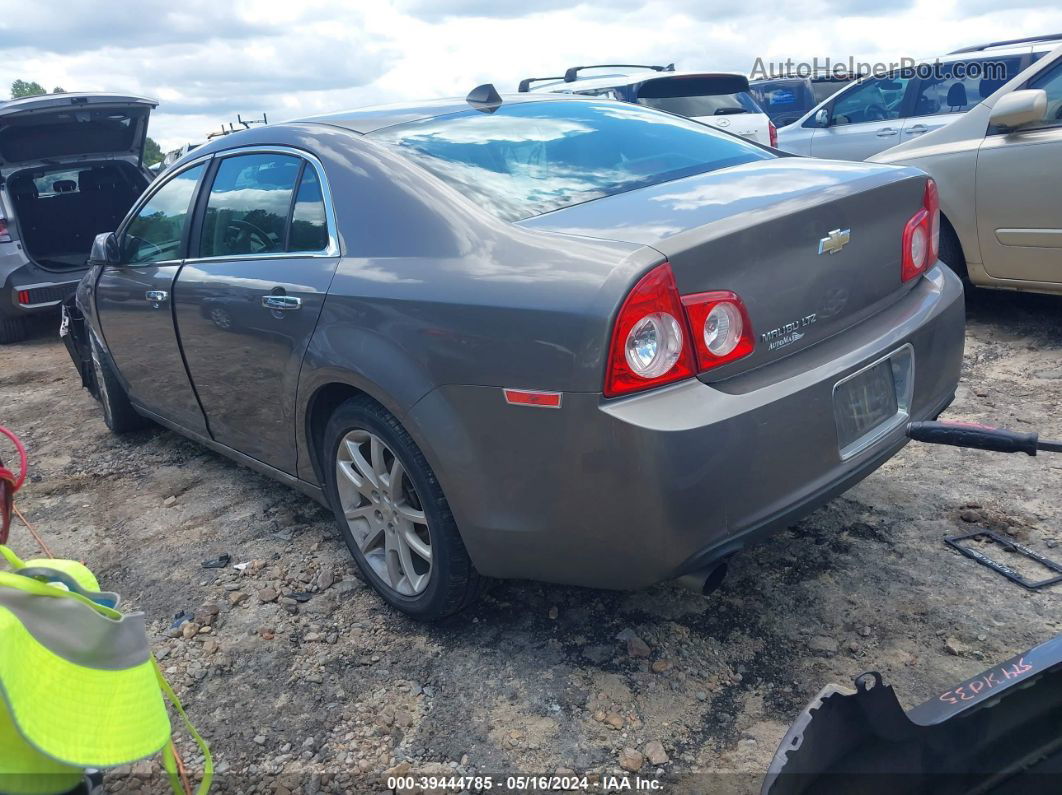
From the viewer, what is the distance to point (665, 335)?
6.68 feet

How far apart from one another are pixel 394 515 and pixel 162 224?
6.69 feet

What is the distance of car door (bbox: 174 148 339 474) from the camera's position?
9.25 feet

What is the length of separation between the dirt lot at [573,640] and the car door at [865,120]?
15.7 feet

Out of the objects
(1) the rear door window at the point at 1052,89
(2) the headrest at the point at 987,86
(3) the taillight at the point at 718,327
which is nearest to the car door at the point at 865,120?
(2) the headrest at the point at 987,86

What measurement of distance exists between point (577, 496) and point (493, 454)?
0.25 m

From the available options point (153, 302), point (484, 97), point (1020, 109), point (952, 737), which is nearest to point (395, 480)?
point (484, 97)

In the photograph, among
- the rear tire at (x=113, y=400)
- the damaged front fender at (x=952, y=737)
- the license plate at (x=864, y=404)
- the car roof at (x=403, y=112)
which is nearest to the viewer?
the damaged front fender at (x=952, y=737)

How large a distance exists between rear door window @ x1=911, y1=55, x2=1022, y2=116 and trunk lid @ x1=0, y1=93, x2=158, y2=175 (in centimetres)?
662

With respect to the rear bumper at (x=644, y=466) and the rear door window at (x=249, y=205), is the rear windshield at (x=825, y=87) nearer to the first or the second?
the rear door window at (x=249, y=205)

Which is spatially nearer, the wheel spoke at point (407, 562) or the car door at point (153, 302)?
the wheel spoke at point (407, 562)

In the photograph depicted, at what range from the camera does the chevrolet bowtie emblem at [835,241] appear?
2.32 metres

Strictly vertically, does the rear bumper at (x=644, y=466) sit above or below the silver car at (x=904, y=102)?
below

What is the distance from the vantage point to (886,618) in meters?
2.53

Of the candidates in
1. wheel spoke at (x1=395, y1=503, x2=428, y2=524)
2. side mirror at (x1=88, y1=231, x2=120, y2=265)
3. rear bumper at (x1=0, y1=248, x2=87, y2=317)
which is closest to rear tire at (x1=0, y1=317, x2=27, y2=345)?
rear bumper at (x1=0, y1=248, x2=87, y2=317)
